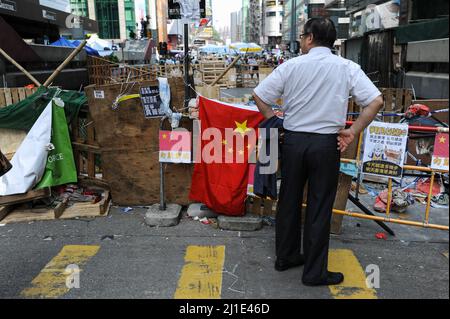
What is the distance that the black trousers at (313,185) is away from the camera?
11.9 ft

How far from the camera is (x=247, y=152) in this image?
5348mm

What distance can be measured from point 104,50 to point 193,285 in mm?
19106

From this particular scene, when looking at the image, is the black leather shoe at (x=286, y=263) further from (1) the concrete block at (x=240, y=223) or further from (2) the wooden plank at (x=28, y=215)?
(2) the wooden plank at (x=28, y=215)

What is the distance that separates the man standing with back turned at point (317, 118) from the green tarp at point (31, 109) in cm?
342

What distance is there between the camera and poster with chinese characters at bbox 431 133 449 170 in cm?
433

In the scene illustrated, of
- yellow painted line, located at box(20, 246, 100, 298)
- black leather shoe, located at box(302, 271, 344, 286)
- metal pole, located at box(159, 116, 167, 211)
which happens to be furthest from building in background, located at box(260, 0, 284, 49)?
black leather shoe, located at box(302, 271, 344, 286)

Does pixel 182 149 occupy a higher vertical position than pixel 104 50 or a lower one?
lower

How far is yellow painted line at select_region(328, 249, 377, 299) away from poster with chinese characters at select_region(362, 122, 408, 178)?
0.97 metres

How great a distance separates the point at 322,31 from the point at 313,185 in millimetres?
1322

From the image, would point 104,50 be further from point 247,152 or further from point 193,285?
point 193,285

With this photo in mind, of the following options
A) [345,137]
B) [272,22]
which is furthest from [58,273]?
[272,22]

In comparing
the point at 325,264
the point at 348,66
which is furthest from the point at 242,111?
the point at 325,264

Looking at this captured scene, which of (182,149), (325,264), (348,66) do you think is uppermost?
(348,66)

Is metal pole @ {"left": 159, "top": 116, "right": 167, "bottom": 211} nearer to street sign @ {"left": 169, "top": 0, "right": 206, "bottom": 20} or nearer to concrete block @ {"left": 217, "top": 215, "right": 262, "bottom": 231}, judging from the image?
concrete block @ {"left": 217, "top": 215, "right": 262, "bottom": 231}
